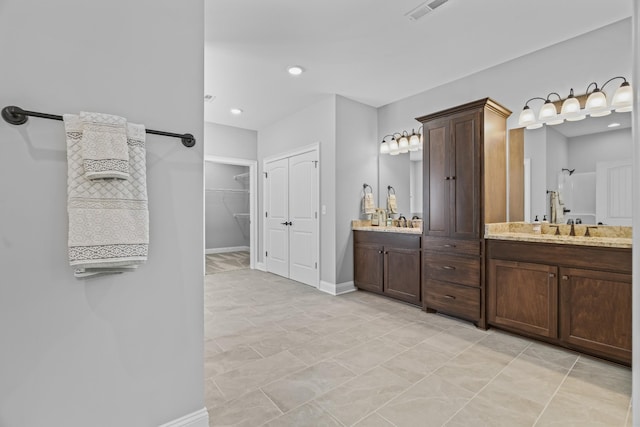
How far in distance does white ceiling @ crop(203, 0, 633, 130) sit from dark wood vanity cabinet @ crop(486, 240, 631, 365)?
192 cm

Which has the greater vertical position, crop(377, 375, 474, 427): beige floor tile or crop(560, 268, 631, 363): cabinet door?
crop(560, 268, 631, 363): cabinet door

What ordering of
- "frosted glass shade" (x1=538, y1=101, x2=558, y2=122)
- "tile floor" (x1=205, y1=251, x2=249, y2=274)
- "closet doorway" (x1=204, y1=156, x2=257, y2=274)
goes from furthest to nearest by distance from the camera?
"closet doorway" (x1=204, y1=156, x2=257, y2=274) < "tile floor" (x1=205, y1=251, x2=249, y2=274) < "frosted glass shade" (x1=538, y1=101, x2=558, y2=122)

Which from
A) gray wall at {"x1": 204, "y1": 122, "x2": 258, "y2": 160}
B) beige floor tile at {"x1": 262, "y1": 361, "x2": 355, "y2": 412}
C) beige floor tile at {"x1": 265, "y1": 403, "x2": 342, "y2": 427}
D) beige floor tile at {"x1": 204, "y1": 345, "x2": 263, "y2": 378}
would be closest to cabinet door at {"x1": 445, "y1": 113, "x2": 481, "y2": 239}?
beige floor tile at {"x1": 262, "y1": 361, "x2": 355, "y2": 412}

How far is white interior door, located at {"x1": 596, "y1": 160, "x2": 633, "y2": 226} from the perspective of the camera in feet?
8.29

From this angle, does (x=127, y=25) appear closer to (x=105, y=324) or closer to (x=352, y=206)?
(x=105, y=324)

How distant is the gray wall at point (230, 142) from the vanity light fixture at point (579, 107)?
4460mm

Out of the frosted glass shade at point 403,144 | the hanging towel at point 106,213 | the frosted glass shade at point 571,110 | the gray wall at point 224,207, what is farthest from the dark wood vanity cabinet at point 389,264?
the gray wall at point 224,207

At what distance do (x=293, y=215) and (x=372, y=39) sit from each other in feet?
9.63

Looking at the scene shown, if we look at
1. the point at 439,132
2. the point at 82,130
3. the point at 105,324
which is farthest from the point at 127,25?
the point at 439,132

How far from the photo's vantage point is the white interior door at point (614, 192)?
2.53m

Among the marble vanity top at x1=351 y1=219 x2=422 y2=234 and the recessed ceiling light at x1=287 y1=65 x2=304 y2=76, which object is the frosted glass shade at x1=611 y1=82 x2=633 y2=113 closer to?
the marble vanity top at x1=351 y1=219 x2=422 y2=234

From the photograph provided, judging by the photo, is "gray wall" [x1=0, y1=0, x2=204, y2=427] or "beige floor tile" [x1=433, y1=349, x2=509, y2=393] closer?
"gray wall" [x1=0, y1=0, x2=204, y2=427]

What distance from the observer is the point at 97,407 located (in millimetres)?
1243

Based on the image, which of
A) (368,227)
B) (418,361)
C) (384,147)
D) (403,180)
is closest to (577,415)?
(418,361)
